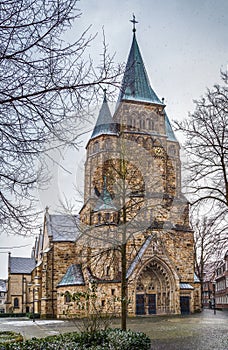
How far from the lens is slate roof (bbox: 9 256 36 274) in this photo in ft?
205

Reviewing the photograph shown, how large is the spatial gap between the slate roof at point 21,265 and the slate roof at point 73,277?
26566mm

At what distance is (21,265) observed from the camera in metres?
63.6

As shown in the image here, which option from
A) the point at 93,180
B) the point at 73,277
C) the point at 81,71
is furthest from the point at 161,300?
the point at 81,71

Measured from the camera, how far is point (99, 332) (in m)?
11.8

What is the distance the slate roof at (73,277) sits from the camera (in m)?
35.5

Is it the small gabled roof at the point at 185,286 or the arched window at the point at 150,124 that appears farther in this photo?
the arched window at the point at 150,124

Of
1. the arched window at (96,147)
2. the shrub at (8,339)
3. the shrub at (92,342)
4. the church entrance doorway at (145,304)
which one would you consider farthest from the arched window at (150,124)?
the shrub at (92,342)

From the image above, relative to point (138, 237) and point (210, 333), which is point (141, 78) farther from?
point (210, 333)

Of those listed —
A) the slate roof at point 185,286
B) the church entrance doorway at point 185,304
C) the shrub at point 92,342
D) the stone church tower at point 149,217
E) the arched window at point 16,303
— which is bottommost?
the arched window at point 16,303

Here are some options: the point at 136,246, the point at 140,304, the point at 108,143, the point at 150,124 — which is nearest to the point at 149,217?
the point at 136,246

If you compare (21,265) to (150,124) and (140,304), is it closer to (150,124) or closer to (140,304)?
(150,124)

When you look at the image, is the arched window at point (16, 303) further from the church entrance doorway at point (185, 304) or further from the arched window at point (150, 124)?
the arched window at point (150, 124)

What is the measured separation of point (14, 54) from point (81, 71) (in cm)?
94

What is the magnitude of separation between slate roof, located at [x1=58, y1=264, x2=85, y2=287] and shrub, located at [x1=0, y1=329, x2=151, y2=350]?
78.3ft
